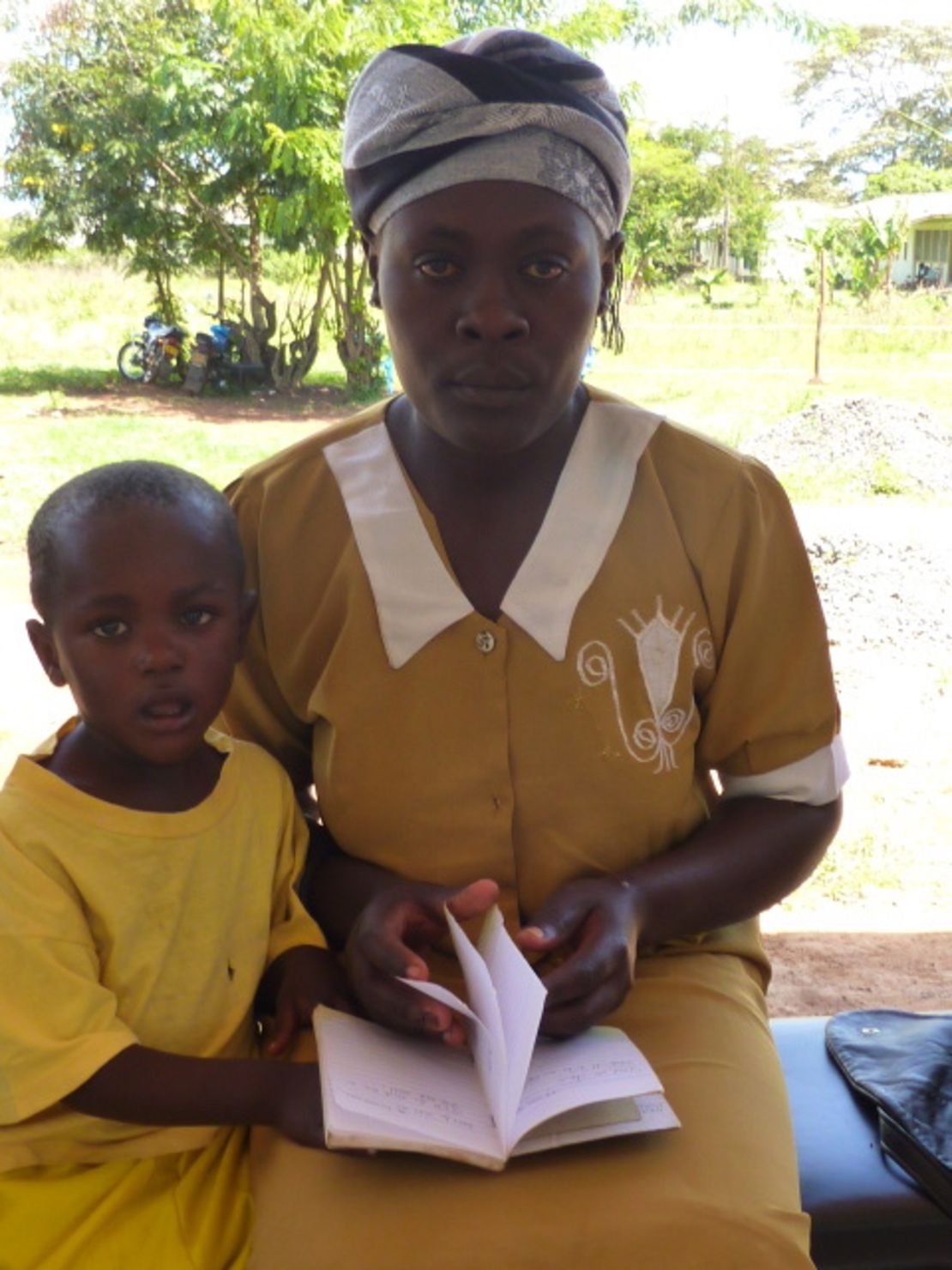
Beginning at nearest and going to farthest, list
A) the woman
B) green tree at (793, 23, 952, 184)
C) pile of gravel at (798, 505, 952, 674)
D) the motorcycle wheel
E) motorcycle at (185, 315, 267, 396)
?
the woman, pile of gravel at (798, 505, 952, 674), motorcycle at (185, 315, 267, 396), the motorcycle wheel, green tree at (793, 23, 952, 184)

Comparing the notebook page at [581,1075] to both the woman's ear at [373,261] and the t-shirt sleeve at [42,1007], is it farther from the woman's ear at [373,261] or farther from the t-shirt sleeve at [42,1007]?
the woman's ear at [373,261]

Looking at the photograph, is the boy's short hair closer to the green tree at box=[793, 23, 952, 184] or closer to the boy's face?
the boy's face

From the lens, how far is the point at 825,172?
142ft

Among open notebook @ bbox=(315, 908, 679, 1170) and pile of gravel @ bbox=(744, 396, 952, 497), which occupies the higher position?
open notebook @ bbox=(315, 908, 679, 1170)

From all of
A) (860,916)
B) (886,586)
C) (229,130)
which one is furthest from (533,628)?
(229,130)

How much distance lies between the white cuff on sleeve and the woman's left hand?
0.87ft

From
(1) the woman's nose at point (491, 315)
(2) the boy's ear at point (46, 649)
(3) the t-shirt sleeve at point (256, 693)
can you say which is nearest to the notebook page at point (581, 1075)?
(3) the t-shirt sleeve at point (256, 693)

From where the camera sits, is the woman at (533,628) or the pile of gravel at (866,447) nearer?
the woman at (533,628)

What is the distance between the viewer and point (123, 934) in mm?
1562

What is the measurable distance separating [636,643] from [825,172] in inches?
1763

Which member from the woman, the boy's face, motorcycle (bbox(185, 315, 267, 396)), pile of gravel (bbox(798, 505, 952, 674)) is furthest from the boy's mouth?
motorcycle (bbox(185, 315, 267, 396))

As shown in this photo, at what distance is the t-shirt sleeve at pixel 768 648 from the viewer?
178cm

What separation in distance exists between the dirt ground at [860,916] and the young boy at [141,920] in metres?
2.28

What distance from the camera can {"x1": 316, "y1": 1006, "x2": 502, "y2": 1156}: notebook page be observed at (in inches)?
55.8
